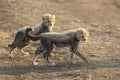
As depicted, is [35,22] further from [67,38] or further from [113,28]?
[67,38]

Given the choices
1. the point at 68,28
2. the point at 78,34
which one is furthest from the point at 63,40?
the point at 68,28

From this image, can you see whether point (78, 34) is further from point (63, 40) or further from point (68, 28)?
point (68, 28)

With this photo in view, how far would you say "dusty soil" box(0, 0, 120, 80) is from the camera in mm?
10251

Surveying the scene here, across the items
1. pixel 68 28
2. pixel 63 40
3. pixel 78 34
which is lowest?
pixel 68 28

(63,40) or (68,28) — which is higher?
(63,40)

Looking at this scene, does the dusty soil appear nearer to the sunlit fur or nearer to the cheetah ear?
the sunlit fur

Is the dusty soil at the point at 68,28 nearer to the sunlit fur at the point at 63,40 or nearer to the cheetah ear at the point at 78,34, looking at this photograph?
the sunlit fur at the point at 63,40

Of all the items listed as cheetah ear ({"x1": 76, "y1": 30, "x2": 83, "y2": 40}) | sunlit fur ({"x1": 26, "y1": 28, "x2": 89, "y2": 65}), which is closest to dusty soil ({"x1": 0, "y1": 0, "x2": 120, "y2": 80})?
sunlit fur ({"x1": 26, "y1": 28, "x2": 89, "y2": 65})

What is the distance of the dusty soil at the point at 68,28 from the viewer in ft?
33.6

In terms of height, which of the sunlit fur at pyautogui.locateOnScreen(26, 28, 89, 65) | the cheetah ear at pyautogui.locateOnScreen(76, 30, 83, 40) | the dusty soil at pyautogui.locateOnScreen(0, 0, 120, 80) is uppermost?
the cheetah ear at pyautogui.locateOnScreen(76, 30, 83, 40)

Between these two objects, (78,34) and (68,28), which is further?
(68,28)

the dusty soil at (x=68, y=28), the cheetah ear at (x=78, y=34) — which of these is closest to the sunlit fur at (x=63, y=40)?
the cheetah ear at (x=78, y=34)

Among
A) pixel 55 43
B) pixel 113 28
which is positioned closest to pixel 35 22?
pixel 113 28

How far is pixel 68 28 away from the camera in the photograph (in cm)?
1538
